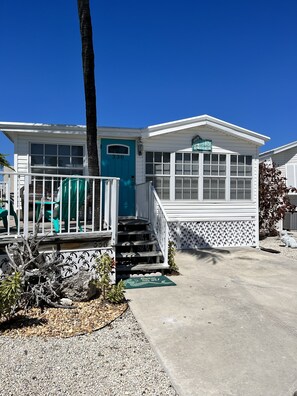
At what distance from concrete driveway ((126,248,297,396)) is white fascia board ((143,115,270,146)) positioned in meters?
4.08

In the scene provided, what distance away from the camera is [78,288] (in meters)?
4.28

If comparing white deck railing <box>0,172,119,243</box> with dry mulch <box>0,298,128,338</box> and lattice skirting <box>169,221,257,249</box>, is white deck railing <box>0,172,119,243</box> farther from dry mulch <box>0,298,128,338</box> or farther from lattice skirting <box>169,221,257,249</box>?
lattice skirting <box>169,221,257,249</box>

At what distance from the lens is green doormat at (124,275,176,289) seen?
5133 mm

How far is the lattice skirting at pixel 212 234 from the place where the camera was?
8742 millimetres

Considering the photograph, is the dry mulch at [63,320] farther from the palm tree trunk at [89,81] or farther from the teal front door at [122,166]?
the teal front door at [122,166]

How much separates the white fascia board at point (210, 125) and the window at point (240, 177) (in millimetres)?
644

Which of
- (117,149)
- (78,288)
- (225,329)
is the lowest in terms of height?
(225,329)

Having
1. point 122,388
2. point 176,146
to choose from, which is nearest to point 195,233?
point 176,146

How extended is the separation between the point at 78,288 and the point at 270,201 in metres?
9.38

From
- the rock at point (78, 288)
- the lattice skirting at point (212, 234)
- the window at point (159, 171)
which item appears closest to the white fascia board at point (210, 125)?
the window at point (159, 171)

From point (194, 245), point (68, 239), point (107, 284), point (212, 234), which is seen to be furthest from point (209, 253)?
point (68, 239)

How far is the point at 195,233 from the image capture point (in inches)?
349

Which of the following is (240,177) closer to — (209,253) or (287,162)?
(209,253)

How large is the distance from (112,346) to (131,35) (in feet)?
34.1
